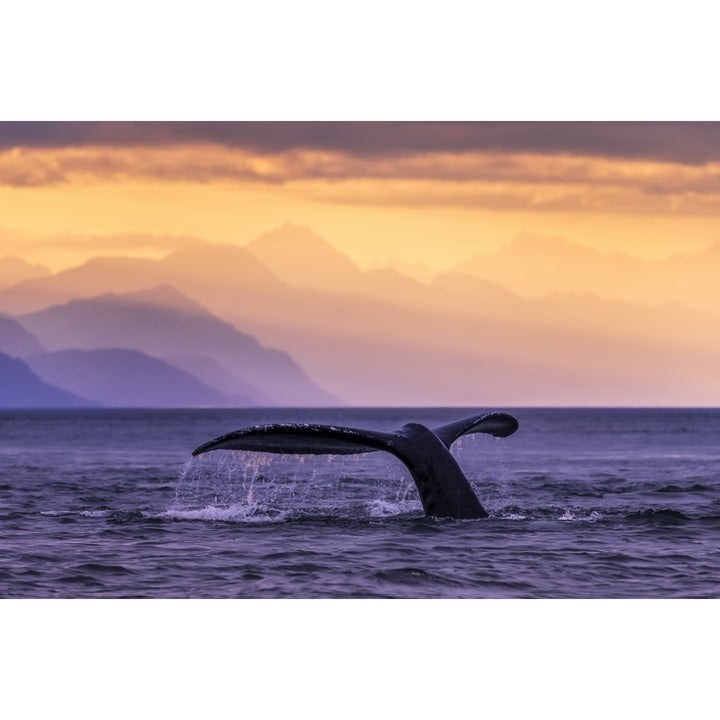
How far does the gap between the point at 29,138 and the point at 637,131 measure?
11.2 metres

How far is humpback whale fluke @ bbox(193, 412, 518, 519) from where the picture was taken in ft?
41.5

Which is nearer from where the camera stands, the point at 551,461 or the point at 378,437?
the point at 378,437

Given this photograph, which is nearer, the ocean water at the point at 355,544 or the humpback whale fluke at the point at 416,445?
the ocean water at the point at 355,544

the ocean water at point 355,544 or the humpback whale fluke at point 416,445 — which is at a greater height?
the humpback whale fluke at point 416,445

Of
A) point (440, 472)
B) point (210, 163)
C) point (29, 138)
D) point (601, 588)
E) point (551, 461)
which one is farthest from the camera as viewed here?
point (551, 461)

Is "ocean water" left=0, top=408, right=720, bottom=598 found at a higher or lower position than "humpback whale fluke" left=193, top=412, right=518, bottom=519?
lower

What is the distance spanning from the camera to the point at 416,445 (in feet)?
46.7

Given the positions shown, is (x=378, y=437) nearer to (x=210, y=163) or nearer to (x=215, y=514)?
(x=215, y=514)

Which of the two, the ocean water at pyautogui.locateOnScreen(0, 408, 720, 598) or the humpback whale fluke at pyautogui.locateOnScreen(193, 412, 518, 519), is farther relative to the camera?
the humpback whale fluke at pyautogui.locateOnScreen(193, 412, 518, 519)

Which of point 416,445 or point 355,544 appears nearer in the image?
point 355,544

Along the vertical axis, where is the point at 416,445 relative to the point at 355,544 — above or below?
above

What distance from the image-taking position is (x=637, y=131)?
821 inches

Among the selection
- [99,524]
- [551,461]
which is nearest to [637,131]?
[99,524]

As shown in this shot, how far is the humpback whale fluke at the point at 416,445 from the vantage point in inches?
498
